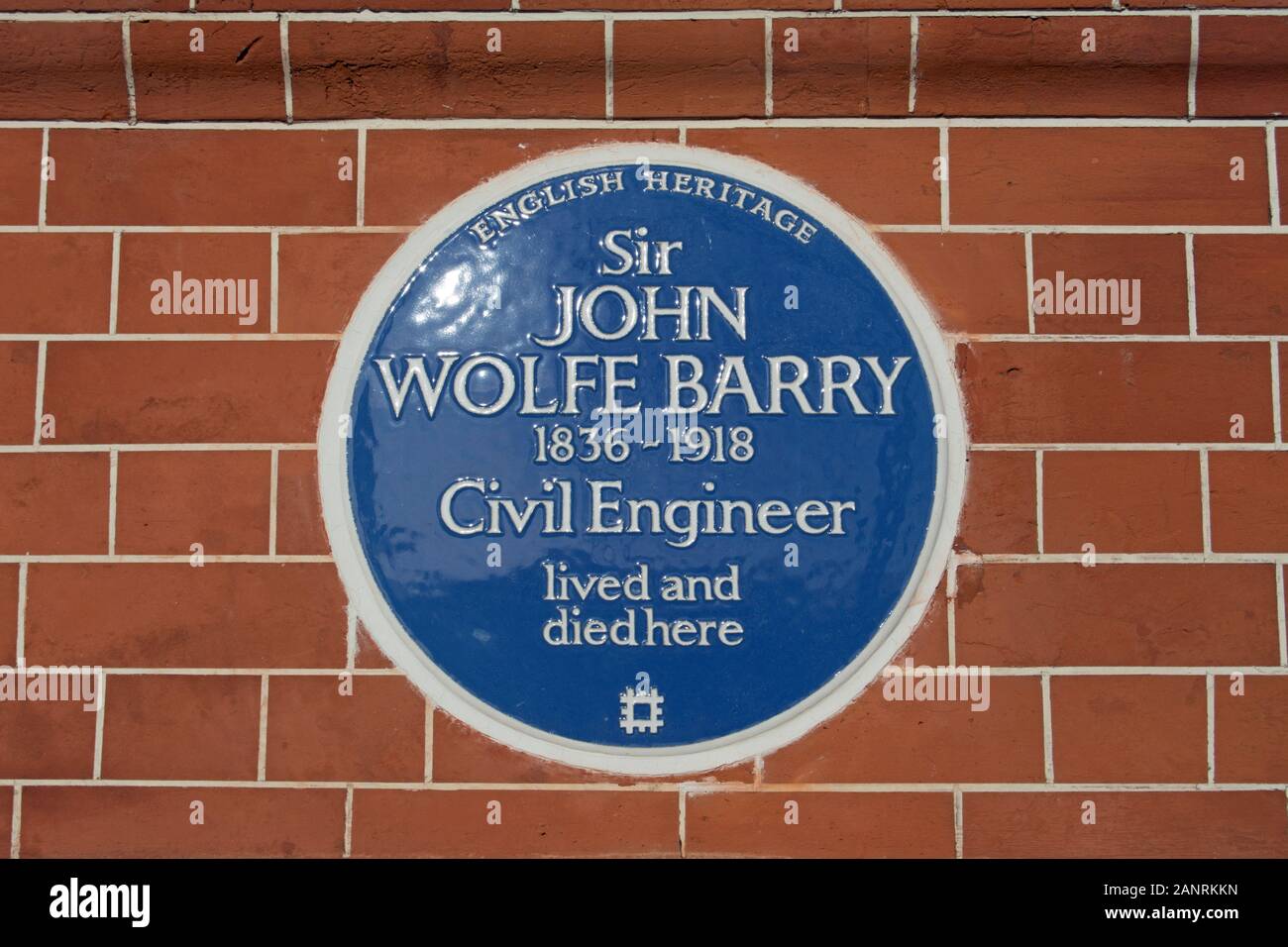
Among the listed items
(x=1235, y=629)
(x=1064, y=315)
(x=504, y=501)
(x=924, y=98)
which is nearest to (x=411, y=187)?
(x=504, y=501)

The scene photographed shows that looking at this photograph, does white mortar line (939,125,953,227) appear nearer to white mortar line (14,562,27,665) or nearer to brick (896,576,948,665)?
brick (896,576,948,665)

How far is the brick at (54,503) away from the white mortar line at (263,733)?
46 centimetres

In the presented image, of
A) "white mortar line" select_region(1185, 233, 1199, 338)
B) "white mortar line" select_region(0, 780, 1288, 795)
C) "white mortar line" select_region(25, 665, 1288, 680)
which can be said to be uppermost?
"white mortar line" select_region(1185, 233, 1199, 338)

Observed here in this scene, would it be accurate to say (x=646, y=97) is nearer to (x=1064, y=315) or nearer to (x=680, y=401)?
(x=680, y=401)

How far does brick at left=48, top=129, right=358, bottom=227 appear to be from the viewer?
8.15 feet

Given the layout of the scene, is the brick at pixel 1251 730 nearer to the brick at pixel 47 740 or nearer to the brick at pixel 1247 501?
the brick at pixel 1247 501

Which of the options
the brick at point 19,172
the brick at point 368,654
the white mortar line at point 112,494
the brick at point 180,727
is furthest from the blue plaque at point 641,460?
the brick at point 19,172

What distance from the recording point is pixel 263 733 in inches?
94.1

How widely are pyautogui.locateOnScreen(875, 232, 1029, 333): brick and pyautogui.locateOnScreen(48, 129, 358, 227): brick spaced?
125 cm

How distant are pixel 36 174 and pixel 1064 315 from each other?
7.51ft

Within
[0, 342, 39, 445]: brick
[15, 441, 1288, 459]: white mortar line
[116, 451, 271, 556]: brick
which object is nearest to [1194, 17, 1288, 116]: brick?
[15, 441, 1288, 459]: white mortar line

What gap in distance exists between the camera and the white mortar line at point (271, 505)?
2.42 metres

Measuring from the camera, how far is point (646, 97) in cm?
249

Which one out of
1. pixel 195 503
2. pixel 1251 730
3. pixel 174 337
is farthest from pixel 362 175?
pixel 1251 730
